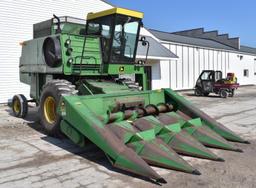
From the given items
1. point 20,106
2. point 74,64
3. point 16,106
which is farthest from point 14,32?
point 74,64

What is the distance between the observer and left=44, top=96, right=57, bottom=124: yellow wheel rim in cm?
739

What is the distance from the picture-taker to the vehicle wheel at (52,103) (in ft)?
23.1

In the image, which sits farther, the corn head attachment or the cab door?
the cab door

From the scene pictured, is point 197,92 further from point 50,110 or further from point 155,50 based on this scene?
point 50,110

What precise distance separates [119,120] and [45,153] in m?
1.50

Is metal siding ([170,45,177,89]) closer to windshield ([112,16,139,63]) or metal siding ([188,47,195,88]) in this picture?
metal siding ([188,47,195,88])

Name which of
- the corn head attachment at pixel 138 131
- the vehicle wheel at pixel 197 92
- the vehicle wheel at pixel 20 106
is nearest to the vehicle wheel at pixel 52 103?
the corn head attachment at pixel 138 131

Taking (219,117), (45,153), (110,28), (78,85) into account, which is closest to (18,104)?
(78,85)

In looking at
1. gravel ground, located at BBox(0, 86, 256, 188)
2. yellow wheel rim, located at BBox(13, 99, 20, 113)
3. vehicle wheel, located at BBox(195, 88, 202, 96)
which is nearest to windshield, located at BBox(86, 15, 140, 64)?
gravel ground, located at BBox(0, 86, 256, 188)

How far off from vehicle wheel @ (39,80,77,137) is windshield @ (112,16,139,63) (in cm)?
183

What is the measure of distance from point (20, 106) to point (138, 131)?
17.9 feet

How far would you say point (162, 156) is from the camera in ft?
16.6

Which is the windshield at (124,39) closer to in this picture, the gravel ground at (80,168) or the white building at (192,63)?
the gravel ground at (80,168)

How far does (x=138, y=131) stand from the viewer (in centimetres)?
588
